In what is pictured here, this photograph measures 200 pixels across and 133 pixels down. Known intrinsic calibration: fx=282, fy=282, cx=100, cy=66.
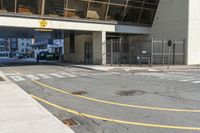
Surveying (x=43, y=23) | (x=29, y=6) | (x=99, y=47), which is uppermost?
(x=29, y=6)

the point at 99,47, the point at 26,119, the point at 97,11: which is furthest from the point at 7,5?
the point at 26,119

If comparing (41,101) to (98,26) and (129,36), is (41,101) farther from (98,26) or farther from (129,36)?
(129,36)

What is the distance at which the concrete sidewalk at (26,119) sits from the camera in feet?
20.2

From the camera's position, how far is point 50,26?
95.5 ft

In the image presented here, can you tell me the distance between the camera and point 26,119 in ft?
22.9

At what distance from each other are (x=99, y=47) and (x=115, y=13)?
442 cm

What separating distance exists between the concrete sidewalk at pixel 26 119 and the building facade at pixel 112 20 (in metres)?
19.7

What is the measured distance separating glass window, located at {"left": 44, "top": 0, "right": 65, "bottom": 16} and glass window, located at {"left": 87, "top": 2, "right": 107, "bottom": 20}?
326 cm

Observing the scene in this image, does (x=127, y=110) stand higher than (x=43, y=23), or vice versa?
(x=43, y=23)

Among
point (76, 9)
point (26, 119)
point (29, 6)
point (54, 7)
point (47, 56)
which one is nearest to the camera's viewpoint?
point (26, 119)

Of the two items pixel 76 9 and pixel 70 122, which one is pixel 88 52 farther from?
pixel 70 122

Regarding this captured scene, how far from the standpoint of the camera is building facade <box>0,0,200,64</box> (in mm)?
27812

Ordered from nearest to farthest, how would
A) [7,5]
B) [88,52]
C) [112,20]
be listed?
[7,5] → [112,20] → [88,52]

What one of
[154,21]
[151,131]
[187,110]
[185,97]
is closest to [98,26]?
[154,21]
